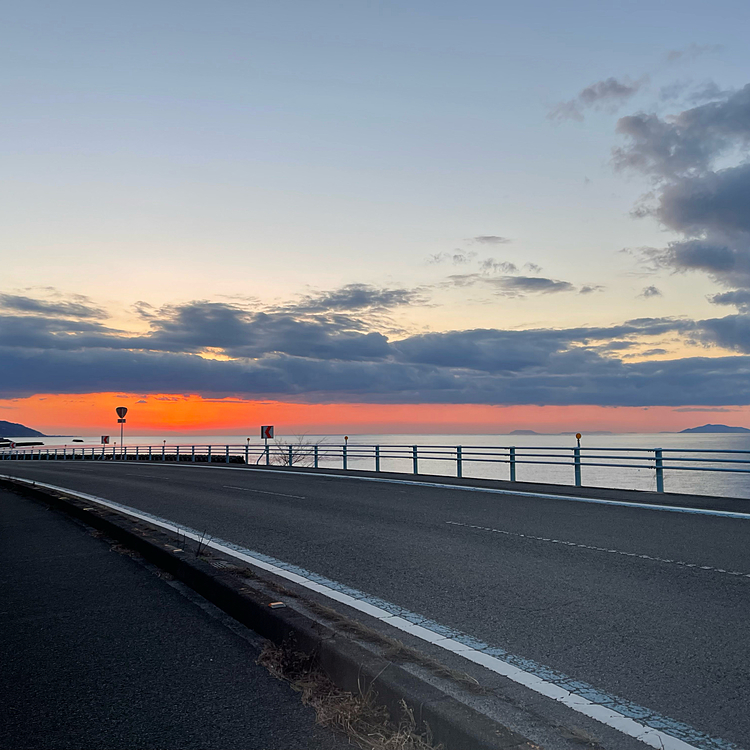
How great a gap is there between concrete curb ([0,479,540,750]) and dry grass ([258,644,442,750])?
0.16 feet

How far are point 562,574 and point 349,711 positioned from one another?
4.24m

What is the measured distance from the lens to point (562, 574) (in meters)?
7.38

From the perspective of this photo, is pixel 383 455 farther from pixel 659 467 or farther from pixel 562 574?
pixel 562 574

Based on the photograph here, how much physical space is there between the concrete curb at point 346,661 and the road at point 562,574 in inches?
48.6

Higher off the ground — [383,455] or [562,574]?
[383,455]

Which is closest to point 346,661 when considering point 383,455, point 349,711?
point 349,711

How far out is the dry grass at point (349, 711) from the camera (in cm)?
335

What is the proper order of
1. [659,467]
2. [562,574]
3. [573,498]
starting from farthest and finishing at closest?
[659,467]
[573,498]
[562,574]

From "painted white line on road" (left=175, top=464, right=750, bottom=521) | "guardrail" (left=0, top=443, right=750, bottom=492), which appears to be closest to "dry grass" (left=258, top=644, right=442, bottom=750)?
"guardrail" (left=0, top=443, right=750, bottom=492)

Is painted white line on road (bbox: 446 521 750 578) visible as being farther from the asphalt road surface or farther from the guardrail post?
the guardrail post

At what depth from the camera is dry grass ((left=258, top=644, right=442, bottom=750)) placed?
3.35 metres

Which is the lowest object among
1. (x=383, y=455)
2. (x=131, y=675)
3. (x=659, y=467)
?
(x=131, y=675)

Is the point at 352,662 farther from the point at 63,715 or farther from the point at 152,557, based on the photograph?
the point at 152,557

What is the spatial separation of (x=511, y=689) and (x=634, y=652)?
132cm
